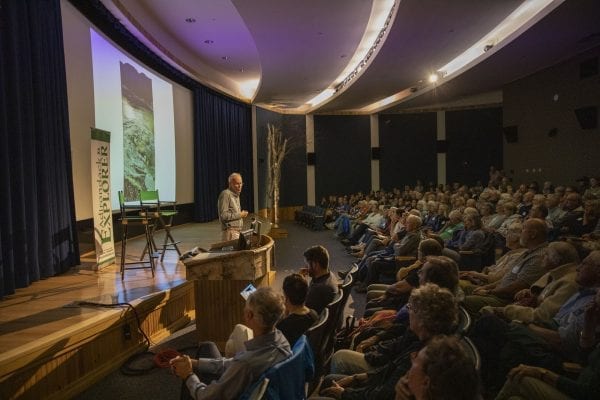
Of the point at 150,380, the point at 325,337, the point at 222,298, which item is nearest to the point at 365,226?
the point at 222,298

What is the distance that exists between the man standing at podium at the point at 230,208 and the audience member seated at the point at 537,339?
9.38ft

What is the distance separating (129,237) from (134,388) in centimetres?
503

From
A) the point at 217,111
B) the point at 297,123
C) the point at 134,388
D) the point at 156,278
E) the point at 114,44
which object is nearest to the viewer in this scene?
the point at 134,388

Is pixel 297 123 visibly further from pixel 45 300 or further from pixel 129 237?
pixel 45 300

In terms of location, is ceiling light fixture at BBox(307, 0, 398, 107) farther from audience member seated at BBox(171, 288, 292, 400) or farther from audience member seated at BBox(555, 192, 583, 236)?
audience member seated at BBox(171, 288, 292, 400)

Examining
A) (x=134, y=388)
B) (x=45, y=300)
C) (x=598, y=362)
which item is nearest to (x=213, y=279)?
(x=134, y=388)

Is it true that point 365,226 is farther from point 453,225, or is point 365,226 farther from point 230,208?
point 230,208

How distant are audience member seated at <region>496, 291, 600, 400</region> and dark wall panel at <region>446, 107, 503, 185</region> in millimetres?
12716

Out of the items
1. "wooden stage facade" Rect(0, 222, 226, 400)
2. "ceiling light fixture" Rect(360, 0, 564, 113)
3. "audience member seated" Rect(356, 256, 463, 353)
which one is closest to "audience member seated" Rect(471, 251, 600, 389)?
"audience member seated" Rect(356, 256, 463, 353)

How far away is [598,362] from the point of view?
1.66 metres

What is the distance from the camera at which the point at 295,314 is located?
2.32 metres

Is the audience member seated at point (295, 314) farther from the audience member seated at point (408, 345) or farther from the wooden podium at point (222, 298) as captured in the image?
the wooden podium at point (222, 298)

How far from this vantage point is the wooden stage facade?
96.4 inches

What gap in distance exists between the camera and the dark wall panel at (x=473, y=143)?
1347 centimetres
